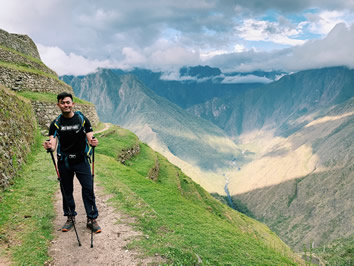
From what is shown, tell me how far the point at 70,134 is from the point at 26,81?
88.8 feet

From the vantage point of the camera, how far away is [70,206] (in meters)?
8.66

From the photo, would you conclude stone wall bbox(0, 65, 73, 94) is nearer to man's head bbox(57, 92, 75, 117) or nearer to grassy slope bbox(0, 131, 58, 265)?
grassy slope bbox(0, 131, 58, 265)

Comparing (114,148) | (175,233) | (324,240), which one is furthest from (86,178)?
(324,240)

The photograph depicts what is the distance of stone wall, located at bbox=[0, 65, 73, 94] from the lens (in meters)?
26.4

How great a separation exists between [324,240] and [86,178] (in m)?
195

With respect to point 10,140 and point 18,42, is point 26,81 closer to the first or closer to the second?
point 18,42

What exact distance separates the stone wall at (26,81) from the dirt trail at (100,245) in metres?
23.9

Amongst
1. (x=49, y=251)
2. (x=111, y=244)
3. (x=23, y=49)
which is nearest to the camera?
(x=49, y=251)

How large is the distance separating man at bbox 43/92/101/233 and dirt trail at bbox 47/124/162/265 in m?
0.43

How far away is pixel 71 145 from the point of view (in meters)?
8.03

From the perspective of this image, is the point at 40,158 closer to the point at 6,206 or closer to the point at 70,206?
the point at 6,206

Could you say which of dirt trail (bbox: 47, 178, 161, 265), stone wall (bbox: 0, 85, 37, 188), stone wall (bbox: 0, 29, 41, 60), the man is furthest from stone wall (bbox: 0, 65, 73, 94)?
the man

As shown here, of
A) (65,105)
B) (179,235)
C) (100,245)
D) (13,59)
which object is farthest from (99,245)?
(13,59)

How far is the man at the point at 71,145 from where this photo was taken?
7.87 meters
